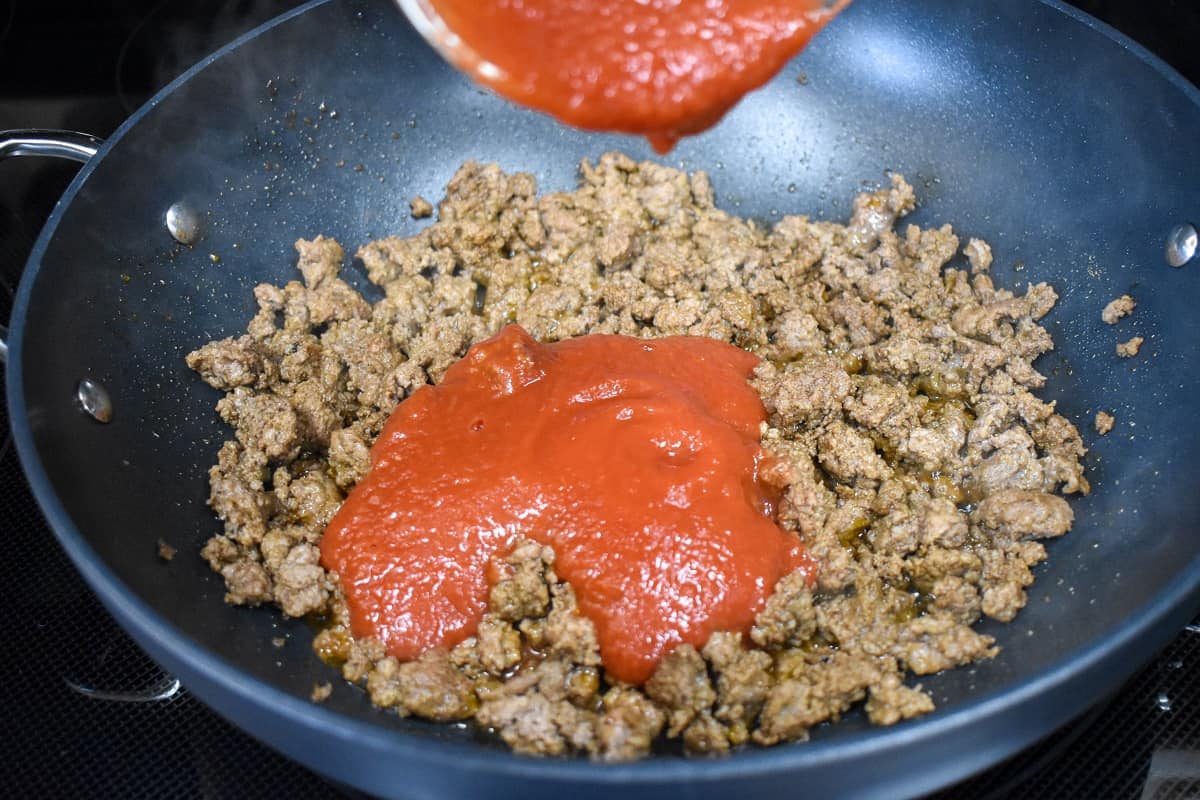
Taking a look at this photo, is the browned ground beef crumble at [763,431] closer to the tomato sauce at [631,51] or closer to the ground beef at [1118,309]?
the ground beef at [1118,309]

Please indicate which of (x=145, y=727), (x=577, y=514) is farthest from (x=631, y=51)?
(x=145, y=727)

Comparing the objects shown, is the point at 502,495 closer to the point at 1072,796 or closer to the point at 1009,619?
the point at 1009,619

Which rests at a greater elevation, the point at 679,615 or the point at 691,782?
the point at 691,782

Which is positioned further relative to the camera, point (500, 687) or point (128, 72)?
point (128, 72)

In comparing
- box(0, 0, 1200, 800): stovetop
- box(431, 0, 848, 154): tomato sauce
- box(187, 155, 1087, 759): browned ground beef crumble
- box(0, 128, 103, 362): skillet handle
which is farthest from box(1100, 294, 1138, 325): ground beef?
box(0, 128, 103, 362): skillet handle

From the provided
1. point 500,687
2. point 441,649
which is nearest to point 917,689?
point 500,687

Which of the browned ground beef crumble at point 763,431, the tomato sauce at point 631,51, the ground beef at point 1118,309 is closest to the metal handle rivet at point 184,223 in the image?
the browned ground beef crumble at point 763,431

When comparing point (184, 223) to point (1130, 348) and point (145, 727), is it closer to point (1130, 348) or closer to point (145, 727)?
point (145, 727)
